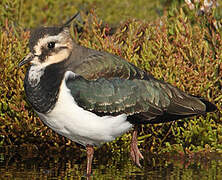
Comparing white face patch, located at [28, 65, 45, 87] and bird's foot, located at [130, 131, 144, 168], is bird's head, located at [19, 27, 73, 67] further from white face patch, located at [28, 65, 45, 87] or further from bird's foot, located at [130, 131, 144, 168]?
bird's foot, located at [130, 131, 144, 168]

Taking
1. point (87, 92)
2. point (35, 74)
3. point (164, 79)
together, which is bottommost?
point (87, 92)

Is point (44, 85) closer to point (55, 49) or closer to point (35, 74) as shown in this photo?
point (35, 74)

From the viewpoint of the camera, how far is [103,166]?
312 inches

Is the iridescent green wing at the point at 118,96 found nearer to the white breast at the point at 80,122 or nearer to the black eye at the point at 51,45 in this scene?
the white breast at the point at 80,122

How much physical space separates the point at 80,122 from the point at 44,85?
2.12ft

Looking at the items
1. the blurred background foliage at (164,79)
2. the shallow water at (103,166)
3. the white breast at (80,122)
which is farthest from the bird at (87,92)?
the blurred background foliage at (164,79)

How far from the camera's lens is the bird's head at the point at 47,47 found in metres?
7.04

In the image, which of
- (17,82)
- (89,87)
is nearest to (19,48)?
(17,82)

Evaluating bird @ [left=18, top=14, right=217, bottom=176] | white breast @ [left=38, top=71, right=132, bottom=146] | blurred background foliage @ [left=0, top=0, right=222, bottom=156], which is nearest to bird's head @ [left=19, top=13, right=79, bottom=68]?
bird @ [left=18, top=14, right=217, bottom=176]

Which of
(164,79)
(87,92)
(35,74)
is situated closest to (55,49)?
(35,74)

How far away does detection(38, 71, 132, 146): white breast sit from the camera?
667 cm

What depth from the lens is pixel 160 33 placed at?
9.40m

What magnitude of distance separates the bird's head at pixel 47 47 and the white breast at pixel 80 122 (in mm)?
410

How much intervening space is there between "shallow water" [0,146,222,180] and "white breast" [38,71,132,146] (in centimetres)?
70
